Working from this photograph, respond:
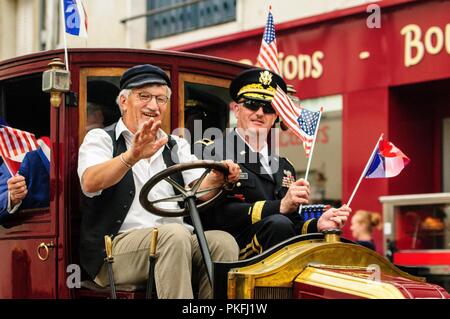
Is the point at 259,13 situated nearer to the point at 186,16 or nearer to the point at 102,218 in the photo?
the point at 186,16

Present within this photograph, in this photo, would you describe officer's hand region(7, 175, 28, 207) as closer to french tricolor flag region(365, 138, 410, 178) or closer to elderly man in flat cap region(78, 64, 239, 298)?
elderly man in flat cap region(78, 64, 239, 298)

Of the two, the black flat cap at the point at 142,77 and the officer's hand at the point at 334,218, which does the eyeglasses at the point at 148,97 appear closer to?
the black flat cap at the point at 142,77

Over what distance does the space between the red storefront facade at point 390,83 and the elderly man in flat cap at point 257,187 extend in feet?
20.6

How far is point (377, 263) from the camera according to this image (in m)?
4.21

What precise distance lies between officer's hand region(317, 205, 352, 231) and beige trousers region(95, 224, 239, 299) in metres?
0.45

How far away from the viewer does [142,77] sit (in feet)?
14.7

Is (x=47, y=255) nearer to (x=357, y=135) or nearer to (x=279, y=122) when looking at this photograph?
(x=279, y=122)

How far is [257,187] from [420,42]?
7.18 metres

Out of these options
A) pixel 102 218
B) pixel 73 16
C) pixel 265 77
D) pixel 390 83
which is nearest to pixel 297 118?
pixel 265 77

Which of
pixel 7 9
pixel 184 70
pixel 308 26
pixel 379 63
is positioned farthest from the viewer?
pixel 7 9

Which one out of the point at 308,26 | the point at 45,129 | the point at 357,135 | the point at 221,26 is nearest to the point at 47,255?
the point at 45,129
